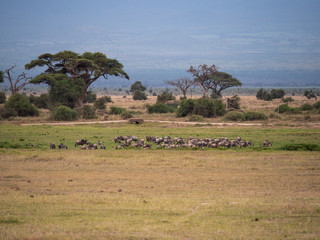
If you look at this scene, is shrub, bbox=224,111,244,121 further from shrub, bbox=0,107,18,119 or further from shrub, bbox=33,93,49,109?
shrub, bbox=33,93,49,109

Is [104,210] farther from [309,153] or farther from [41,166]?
[309,153]

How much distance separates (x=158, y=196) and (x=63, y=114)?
32199 millimetres

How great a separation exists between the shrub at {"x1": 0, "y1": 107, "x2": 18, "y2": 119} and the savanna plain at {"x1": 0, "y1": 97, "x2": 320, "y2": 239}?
22.6 metres

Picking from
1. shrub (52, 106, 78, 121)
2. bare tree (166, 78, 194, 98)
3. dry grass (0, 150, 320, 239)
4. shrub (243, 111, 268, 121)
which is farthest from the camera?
bare tree (166, 78, 194, 98)

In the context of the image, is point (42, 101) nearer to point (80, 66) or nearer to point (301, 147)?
point (80, 66)

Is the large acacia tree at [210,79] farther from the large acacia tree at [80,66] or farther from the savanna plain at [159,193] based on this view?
the savanna plain at [159,193]

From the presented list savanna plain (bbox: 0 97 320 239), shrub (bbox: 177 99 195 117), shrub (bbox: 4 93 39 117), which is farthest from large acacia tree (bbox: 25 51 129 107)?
savanna plain (bbox: 0 97 320 239)

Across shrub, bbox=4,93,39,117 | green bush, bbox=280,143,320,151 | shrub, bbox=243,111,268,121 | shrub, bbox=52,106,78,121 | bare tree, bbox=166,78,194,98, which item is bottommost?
green bush, bbox=280,143,320,151

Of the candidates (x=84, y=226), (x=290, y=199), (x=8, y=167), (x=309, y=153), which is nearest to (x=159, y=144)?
(x=309, y=153)

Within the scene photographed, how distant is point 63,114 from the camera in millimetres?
40625

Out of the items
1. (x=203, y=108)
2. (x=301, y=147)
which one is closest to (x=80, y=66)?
(x=203, y=108)

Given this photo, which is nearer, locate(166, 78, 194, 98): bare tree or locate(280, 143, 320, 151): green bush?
locate(280, 143, 320, 151): green bush

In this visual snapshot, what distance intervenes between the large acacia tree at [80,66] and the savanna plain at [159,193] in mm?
29628

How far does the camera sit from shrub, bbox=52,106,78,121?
4022cm
